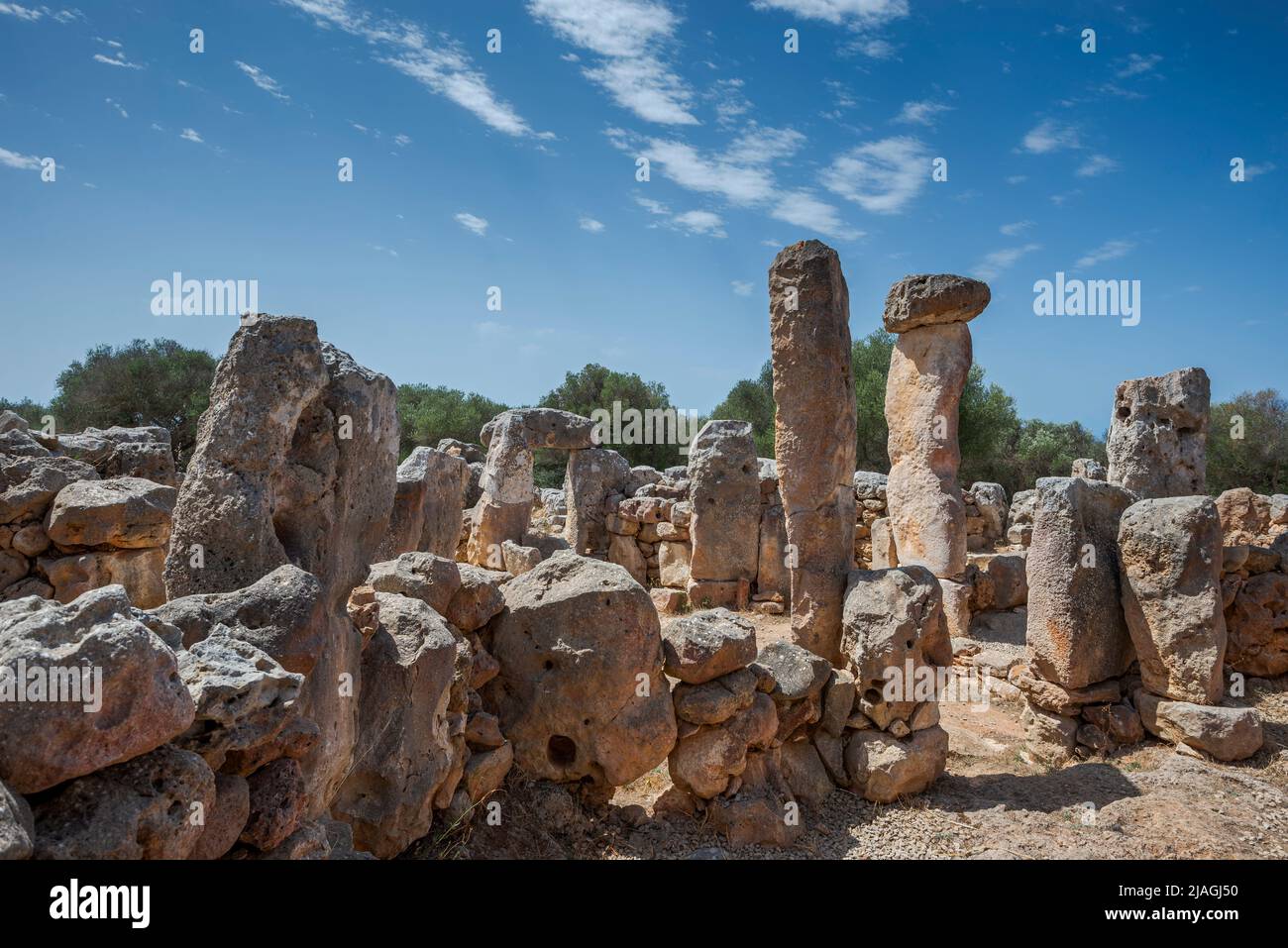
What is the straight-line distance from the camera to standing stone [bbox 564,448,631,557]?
A: 522 inches

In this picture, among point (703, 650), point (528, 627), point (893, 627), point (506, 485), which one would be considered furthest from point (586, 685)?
point (506, 485)

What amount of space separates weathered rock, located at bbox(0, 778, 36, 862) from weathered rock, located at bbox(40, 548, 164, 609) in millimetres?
4248

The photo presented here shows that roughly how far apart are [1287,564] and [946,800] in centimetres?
382

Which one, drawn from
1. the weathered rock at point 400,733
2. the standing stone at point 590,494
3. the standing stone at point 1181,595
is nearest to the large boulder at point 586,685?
the weathered rock at point 400,733

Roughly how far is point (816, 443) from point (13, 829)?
523 cm

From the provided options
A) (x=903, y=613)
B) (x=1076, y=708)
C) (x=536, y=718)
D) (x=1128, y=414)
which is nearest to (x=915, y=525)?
(x=1128, y=414)

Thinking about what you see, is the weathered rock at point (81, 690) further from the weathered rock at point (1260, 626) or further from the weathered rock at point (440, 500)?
the weathered rock at point (1260, 626)

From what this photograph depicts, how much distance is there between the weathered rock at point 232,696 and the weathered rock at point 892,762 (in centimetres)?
387

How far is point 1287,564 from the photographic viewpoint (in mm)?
6520

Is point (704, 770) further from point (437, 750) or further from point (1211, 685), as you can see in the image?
point (1211, 685)

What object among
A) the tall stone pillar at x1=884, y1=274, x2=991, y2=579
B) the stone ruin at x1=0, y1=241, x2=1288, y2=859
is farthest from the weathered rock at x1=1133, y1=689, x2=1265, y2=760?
the tall stone pillar at x1=884, y1=274, x2=991, y2=579

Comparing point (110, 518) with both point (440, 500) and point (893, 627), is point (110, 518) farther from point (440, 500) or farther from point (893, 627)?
point (893, 627)

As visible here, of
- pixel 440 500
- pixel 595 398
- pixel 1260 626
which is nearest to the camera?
pixel 1260 626

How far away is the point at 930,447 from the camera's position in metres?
9.25
